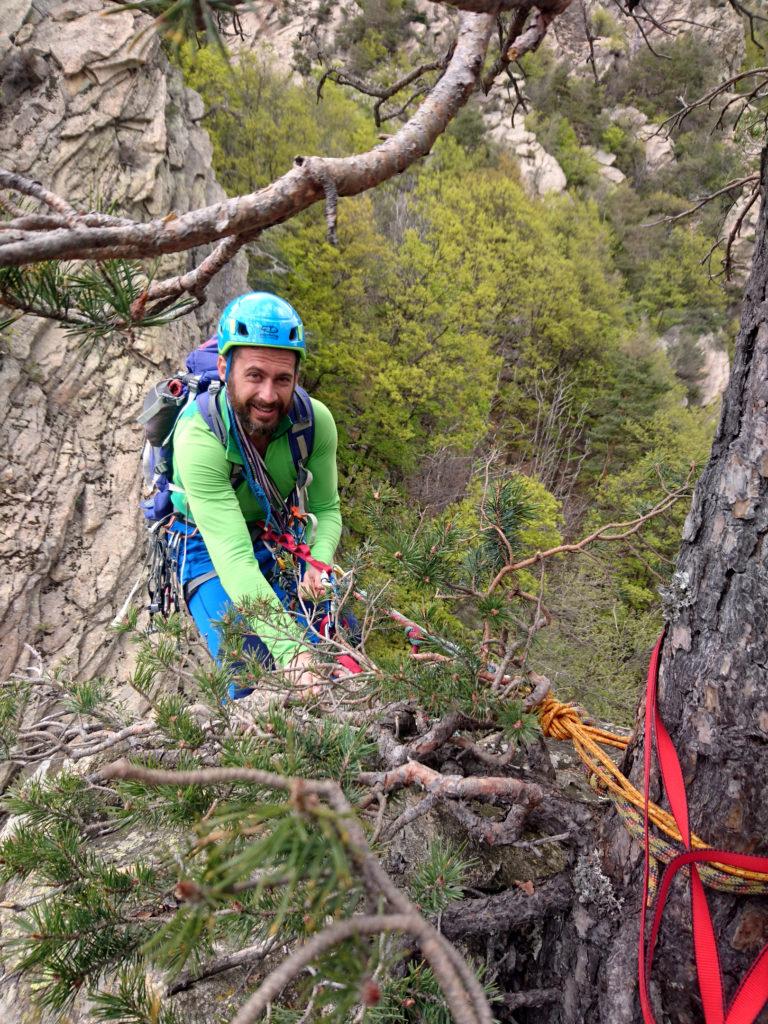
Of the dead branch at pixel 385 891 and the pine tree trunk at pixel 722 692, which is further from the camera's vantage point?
the pine tree trunk at pixel 722 692

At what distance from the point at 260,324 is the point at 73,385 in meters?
5.27

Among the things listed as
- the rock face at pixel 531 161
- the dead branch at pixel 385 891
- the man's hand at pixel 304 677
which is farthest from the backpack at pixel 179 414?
the rock face at pixel 531 161

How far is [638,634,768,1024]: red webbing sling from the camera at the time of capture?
944mm

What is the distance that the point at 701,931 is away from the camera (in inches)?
38.5

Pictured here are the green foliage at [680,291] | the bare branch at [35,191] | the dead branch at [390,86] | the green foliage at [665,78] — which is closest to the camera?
the bare branch at [35,191]

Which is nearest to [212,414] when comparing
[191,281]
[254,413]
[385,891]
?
[254,413]

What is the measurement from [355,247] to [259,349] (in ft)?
34.3

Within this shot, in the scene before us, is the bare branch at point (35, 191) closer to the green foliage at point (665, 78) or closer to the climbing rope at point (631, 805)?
the climbing rope at point (631, 805)

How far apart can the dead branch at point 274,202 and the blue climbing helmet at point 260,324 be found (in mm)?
1050

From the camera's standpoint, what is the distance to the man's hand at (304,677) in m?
1.41

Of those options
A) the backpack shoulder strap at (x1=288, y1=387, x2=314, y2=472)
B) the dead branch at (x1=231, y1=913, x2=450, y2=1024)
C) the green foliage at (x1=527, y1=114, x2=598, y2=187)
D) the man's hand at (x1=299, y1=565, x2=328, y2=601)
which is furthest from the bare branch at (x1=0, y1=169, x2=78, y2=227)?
the green foliage at (x1=527, y1=114, x2=598, y2=187)

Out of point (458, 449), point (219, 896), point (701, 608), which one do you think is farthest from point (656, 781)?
point (458, 449)

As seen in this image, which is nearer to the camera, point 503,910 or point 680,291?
point 503,910

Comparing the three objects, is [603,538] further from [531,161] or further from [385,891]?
[531,161]
